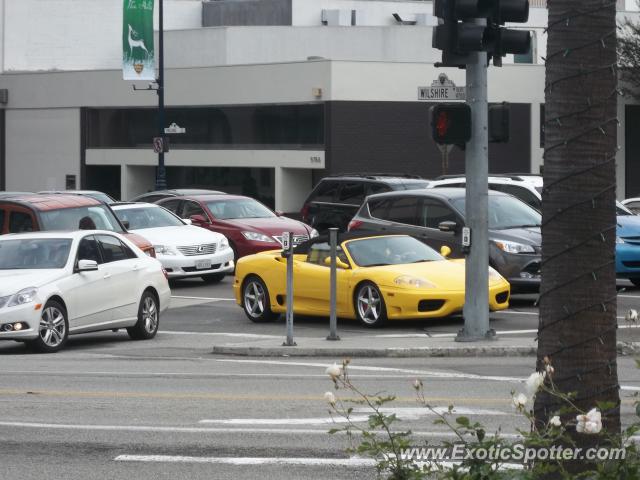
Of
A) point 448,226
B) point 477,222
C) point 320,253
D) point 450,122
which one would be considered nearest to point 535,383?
point 450,122

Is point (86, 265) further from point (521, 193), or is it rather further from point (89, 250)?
point (521, 193)

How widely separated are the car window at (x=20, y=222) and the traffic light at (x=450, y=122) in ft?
28.5

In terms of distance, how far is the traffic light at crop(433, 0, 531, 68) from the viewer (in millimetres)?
14047

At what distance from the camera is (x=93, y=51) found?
2511 inches

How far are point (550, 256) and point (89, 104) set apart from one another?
5038cm

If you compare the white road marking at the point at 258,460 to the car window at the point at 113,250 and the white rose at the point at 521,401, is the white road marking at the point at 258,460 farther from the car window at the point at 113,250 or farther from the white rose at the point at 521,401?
the car window at the point at 113,250

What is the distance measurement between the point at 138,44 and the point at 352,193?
1726 cm

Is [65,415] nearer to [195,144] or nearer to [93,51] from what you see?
[195,144]

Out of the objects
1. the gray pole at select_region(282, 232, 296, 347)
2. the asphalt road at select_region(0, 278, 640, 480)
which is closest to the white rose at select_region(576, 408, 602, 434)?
the asphalt road at select_region(0, 278, 640, 480)

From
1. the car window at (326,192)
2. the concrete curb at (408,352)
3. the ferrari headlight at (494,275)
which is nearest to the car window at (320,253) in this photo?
the ferrari headlight at (494,275)

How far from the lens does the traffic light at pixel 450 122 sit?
→ 15281 mm

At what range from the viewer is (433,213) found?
21922mm

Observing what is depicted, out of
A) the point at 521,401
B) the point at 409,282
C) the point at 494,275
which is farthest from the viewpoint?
the point at 494,275

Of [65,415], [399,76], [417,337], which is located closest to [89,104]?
[399,76]
